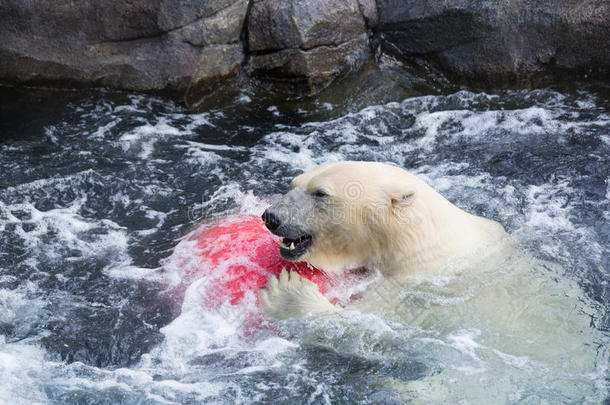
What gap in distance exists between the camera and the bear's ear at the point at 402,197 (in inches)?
164

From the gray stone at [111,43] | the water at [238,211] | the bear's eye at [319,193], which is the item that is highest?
the gray stone at [111,43]

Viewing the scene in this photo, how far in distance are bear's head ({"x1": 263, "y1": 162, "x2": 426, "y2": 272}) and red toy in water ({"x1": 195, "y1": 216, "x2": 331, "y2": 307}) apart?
192mm

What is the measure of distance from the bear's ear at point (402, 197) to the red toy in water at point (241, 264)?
0.68 meters

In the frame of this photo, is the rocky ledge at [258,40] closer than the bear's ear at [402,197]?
No

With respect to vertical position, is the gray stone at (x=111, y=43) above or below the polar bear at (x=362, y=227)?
above

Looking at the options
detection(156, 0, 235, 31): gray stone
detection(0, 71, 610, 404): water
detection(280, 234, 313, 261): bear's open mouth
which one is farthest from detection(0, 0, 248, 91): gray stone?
detection(280, 234, 313, 261): bear's open mouth

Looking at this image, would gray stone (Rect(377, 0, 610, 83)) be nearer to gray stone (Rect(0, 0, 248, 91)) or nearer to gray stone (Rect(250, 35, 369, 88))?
gray stone (Rect(250, 35, 369, 88))

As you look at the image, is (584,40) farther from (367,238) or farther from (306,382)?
(306,382)

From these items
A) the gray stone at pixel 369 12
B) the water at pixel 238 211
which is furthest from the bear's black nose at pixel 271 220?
the gray stone at pixel 369 12

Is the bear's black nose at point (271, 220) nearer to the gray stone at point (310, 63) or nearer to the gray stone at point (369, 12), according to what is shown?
the gray stone at point (310, 63)

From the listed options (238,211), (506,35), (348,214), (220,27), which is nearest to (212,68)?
(220,27)

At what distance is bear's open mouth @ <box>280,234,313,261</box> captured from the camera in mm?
4336

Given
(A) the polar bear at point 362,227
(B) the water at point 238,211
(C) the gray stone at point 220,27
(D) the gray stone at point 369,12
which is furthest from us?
(D) the gray stone at point 369,12

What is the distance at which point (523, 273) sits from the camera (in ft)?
14.7
